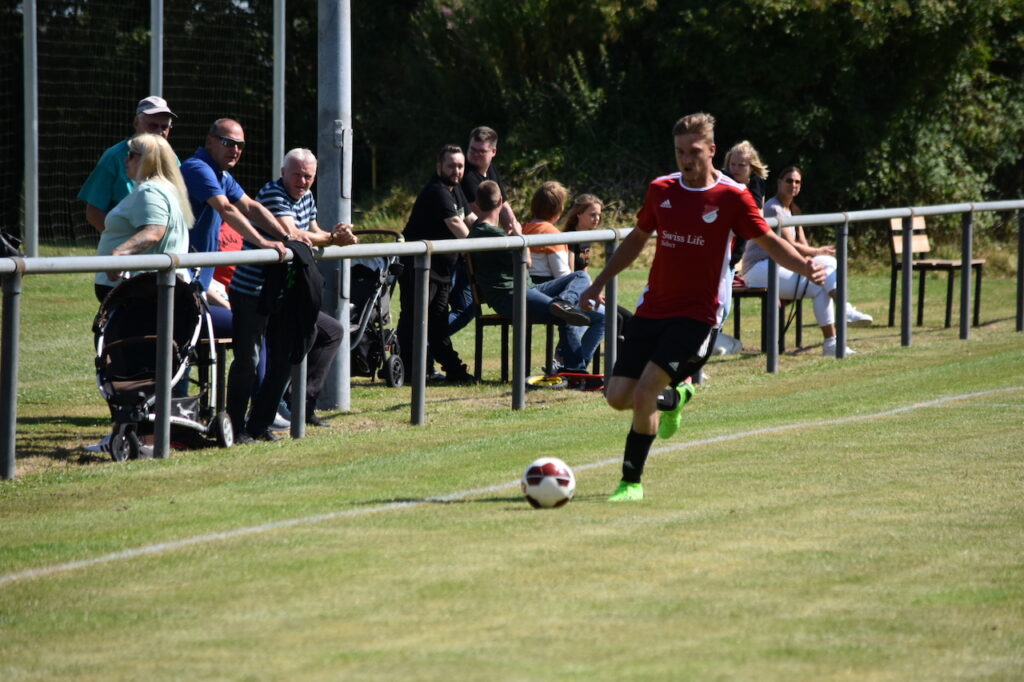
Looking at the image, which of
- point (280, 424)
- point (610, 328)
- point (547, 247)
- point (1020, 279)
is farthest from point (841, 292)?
point (280, 424)

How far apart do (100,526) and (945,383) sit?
7.56 m

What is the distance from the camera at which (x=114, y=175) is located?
10.8 metres

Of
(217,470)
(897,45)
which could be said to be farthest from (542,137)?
(217,470)

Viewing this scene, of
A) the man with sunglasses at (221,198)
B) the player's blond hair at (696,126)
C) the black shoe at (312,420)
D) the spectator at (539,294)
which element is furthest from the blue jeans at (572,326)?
the player's blond hair at (696,126)

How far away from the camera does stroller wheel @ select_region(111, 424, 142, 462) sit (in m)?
9.62

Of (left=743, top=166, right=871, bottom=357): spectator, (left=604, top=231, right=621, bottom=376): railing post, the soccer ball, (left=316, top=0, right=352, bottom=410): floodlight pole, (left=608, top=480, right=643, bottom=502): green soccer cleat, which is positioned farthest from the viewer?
(left=743, top=166, right=871, bottom=357): spectator

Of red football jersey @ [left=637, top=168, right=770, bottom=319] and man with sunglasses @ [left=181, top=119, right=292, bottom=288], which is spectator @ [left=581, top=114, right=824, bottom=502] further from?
man with sunglasses @ [left=181, top=119, right=292, bottom=288]

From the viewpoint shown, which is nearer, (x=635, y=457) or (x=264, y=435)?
(x=635, y=457)

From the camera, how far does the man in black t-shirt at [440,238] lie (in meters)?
13.1

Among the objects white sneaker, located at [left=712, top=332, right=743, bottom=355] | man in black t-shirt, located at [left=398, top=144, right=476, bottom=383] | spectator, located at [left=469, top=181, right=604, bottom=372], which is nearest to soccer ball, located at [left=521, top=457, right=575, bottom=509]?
spectator, located at [left=469, top=181, right=604, bottom=372]

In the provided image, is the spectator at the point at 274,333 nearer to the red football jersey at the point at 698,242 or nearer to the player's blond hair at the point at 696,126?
the red football jersey at the point at 698,242

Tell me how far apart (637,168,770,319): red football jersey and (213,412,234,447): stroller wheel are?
3.10 m

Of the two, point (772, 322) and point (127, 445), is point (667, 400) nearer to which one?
point (127, 445)

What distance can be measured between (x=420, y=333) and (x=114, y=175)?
227cm
